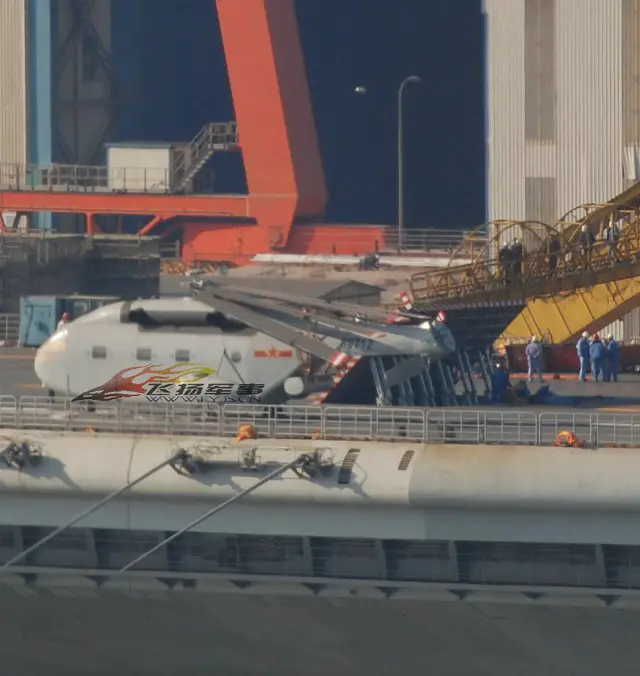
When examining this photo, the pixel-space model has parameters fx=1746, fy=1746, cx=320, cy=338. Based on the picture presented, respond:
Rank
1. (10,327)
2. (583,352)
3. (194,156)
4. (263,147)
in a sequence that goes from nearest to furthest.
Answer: (583,352) < (10,327) < (263,147) < (194,156)

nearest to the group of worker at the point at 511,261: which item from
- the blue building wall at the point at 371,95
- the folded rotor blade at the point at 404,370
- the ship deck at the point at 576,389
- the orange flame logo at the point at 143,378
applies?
the ship deck at the point at 576,389

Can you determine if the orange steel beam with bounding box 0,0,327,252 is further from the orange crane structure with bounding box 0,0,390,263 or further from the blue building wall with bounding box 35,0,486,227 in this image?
the blue building wall with bounding box 35,0,486,227

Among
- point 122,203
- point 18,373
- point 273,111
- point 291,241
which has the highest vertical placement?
point 273,111

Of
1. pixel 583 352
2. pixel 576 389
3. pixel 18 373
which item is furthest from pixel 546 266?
pixel 18 373

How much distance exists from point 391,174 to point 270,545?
55700 mm

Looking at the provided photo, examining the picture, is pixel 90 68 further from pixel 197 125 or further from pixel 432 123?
pixel 432 123

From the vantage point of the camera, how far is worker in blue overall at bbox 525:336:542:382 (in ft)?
142

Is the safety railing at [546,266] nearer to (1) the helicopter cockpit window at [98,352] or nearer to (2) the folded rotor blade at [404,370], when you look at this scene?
(2) the folded rotor blade at [404,370]

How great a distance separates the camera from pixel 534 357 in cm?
4334

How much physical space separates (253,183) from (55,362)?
32.1 m

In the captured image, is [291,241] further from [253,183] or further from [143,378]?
[143,378]

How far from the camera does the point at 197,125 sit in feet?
266

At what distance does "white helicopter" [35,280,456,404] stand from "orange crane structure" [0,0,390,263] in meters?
30.0

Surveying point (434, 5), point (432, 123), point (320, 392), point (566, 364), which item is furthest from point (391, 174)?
point (320, 392)
